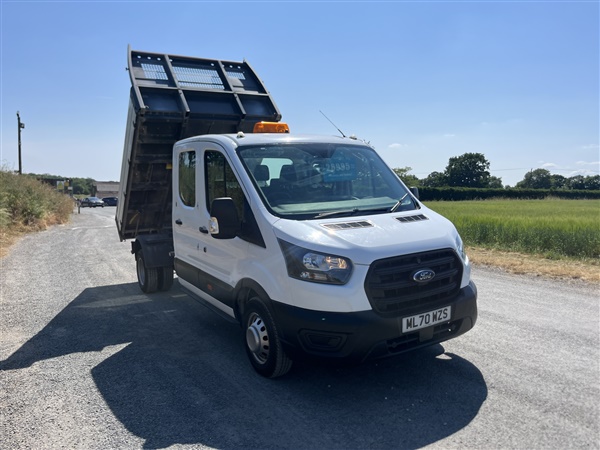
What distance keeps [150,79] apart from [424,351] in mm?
5533

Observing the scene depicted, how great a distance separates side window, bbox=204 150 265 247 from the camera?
14.1 ft

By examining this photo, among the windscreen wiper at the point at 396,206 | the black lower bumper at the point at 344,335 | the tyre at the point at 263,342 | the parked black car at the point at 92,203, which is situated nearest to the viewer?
the black lower bumper at the point at 344,335

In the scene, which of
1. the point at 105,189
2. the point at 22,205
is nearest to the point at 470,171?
the point at 105,189

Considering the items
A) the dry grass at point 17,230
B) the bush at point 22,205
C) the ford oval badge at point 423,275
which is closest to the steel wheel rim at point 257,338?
the ford oval badge at point 423,275

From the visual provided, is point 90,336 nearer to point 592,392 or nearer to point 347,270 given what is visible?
point 347,270

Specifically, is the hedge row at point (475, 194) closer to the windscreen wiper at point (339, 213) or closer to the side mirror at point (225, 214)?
the windscreen wiper at point (339, 213)

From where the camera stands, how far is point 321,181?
4.75 m

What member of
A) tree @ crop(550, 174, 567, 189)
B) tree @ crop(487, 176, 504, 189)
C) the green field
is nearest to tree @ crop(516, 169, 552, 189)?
tree @ crop(550, 174, 567, 189)

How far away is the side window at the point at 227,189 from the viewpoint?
4301mm

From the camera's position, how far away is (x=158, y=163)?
743cm

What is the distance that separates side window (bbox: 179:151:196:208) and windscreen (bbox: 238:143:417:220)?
1.07 metres

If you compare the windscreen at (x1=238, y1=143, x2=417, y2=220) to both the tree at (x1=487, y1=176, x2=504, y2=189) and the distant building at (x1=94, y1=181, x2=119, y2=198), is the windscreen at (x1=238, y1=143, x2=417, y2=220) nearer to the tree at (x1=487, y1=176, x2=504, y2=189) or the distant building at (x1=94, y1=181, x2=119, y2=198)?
the distant building at (x1=94, y1=181, x2=119, y2=198)

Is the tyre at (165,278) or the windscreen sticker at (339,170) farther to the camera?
the tyre at (165,278)

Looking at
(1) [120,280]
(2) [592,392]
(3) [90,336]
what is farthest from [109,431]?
(1) [120,280]
